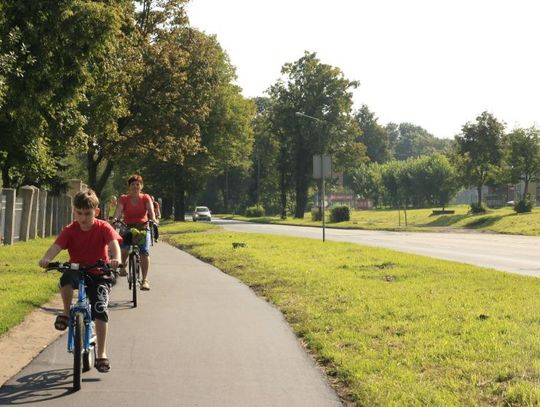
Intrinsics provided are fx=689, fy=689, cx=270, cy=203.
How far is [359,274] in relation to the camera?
45.3ft

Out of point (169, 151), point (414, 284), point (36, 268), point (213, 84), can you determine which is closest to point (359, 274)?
point (414, 284)

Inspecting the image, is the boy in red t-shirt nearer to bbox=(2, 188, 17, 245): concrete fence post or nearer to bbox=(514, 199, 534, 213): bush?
bbox=(2, 188, 17, 245): concrete fence post

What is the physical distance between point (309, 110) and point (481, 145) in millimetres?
19151

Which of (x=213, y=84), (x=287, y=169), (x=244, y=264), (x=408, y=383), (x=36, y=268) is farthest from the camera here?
(x=287, y=169)

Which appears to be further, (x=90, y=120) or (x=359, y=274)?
(x=90, y=120)

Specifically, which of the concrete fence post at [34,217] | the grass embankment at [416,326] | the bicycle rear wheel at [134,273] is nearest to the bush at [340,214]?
the concrete fence post at [34,217]

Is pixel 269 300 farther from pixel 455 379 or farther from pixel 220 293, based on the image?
pixel 455 379

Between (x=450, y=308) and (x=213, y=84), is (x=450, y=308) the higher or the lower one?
the lower one

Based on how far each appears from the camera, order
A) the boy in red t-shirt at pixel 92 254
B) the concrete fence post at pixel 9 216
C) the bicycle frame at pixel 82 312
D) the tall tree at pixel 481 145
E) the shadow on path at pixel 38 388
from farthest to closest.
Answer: the tall tree at pixel 481 145, the concrete fence post at pixel 9 216, the boy in red t-shirt at pixel 92 254, the bicycle frame at pixel 82 312, the shadow on path at pixel 38 388

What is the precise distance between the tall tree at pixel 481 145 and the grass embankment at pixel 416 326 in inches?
1658

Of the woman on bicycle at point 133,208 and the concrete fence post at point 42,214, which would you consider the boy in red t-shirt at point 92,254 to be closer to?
the woman on bicycle at point 133,208

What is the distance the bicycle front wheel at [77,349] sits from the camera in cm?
545

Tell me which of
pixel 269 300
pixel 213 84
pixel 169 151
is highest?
pixel 213 84

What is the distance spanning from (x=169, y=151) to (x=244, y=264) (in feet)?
65.5
